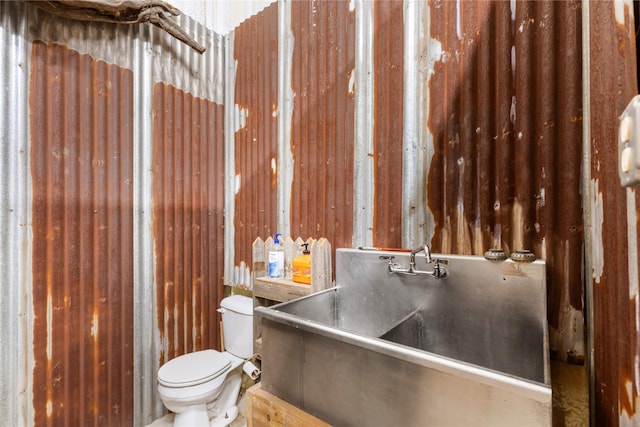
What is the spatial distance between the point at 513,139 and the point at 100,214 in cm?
244

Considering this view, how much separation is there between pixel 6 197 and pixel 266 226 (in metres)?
1.49

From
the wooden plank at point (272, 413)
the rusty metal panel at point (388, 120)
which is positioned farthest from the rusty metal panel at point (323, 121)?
the wooden plank at point (272, 413)

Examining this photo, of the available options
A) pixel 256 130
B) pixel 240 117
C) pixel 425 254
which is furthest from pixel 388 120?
pixel 240 117

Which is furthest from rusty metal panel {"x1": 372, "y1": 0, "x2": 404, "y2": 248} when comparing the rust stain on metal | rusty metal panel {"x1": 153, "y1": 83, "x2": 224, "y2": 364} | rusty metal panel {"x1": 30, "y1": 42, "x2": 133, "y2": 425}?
rusty metal panel {"x1": 30, "y1": 42, "x2": 133, "y2": 425}

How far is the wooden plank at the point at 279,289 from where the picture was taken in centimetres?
177

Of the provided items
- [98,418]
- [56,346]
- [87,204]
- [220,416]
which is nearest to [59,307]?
[56,346]

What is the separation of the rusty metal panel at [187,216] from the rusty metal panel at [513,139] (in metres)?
1.83

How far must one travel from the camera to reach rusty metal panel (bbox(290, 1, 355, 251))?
1.83m

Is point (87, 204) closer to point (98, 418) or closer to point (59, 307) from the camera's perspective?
point (59, 307)

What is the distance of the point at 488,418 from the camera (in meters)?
0.65

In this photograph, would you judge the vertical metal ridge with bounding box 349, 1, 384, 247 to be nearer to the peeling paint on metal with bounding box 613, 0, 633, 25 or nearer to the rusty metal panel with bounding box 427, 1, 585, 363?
the rusty metal panel with bounding box 427, 1, 585, 363

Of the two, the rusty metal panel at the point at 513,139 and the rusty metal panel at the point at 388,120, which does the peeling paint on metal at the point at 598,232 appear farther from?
the rusty metal panel at the point at 388,120

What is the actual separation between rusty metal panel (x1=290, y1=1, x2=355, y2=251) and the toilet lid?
1072mm

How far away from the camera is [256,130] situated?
2357mm
